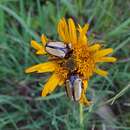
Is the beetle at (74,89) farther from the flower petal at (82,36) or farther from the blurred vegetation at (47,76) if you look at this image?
the blurred vegetation at (47,76)

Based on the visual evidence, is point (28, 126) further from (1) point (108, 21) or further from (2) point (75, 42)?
(1) point (108, 21)

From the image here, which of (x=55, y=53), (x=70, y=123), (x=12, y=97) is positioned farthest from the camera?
(x=12, y=97)

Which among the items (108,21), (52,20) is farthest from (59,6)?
(108,21)

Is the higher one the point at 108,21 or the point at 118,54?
the point at 108,21

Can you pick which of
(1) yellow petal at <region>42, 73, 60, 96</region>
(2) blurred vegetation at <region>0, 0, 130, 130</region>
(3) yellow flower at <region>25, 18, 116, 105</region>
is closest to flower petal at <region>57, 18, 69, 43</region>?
(3) yellow flower at <region>25, 18, 116, 105</region>

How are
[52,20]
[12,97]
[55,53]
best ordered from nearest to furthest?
[55,53] → [12,97] → [52,20]

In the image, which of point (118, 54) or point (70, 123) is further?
point (118, 54)

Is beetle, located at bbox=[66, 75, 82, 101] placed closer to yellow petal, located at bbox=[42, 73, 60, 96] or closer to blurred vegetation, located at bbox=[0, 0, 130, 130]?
yellow petal, located at bbox=[42, 73, 60, 96]
